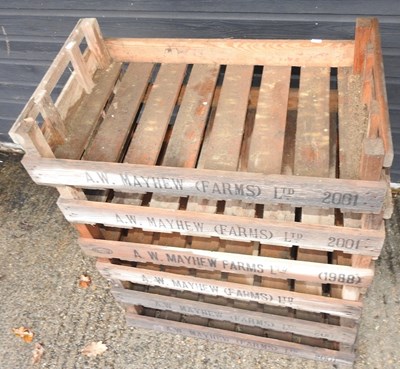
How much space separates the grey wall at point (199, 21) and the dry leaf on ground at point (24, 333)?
2.27 metres

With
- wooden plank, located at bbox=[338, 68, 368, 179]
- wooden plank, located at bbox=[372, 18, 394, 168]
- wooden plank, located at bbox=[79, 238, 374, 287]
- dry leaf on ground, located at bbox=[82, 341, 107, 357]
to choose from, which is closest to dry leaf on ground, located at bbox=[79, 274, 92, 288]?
dry leaf on ground, located at bbox=[82, 341, 107, 357]

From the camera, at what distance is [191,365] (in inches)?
135

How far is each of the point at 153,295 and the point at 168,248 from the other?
717 millimetres

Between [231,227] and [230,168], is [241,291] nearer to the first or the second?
[231,227]

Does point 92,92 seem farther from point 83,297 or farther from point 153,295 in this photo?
point 83,297

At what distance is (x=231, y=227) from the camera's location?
2242 millimetres

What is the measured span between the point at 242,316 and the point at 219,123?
4.38 ft

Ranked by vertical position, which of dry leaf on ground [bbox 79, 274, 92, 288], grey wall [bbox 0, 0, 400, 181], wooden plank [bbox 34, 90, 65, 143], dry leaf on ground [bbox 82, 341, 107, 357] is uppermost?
grey wall [bbox 0, 0, 400, 181]

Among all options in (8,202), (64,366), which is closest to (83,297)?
(64,366)

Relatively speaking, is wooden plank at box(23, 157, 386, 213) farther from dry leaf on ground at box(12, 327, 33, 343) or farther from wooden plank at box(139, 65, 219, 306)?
dry leaf on ground at box(12, 327, 33, 343)

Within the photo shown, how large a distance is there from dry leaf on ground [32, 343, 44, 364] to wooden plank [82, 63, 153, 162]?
2035 millimetres

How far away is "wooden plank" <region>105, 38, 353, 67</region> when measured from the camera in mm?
2557

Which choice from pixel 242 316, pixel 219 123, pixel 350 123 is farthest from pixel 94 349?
pixel 350 123

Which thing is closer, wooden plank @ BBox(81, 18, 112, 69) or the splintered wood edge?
the splintered wood edge
